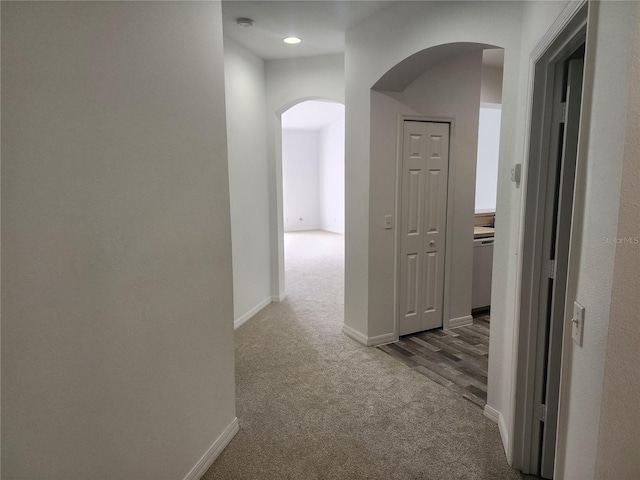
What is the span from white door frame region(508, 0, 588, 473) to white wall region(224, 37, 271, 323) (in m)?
2.67

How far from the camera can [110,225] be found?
4.69 ft

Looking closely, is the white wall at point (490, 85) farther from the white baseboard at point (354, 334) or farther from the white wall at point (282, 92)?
the white baseboard at point (354, 334)

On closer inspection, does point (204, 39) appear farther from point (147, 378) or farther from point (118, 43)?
point (147, 378)

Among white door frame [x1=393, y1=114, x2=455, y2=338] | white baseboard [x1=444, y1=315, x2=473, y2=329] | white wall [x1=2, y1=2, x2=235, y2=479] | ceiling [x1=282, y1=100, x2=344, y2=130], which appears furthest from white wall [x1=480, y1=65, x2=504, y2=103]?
ceiling [x1=282, y1=100, x2=344, y2=130]

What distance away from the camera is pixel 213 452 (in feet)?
7.11

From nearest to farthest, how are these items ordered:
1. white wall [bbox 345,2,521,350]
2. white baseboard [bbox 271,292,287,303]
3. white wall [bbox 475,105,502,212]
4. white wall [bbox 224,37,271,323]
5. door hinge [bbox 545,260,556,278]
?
door hinge [bbox 545,260,556,278] < white wall [bbox 345,2,521,350] < white wall [bbox 224,37,271,323] < white baseboard [bbox 271,292,287,303] < white wall [bbox 475,105,502,212]

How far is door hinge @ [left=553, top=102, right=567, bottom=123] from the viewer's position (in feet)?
6.06

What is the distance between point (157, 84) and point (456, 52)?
2081mm

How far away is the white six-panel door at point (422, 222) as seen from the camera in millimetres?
3572

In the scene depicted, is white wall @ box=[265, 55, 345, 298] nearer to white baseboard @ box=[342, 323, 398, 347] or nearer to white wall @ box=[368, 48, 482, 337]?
white wall @ box=[368, 48, 482, 337]

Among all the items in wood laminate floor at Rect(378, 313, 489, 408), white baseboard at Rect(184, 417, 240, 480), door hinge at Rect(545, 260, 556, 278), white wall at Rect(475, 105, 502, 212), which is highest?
white wall at Rect(475, 105, 502, 212)

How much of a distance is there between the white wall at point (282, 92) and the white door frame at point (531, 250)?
256cm

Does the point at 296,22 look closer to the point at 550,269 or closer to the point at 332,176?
the point at 550,269

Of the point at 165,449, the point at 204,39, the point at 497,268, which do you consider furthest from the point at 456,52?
the point at 165,449
